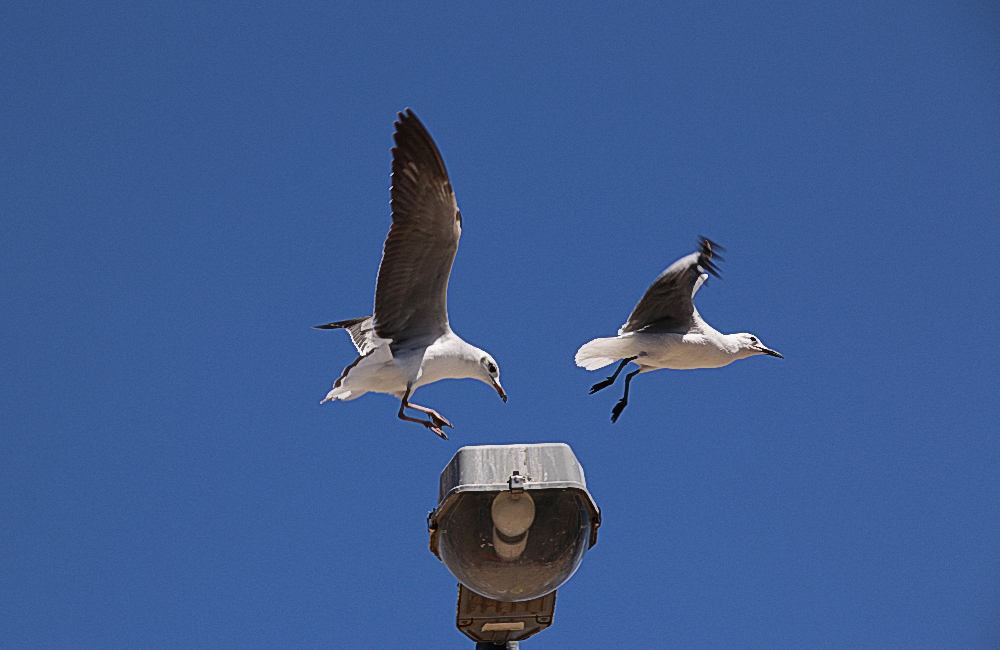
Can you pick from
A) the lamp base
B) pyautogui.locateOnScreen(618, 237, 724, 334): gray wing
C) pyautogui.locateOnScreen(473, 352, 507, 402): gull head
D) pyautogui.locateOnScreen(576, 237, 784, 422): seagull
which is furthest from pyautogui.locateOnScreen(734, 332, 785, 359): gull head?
the lamp base

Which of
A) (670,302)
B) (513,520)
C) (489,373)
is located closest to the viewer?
(513,520)

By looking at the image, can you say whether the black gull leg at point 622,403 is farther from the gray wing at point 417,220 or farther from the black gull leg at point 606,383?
the gray wing at point 417,220

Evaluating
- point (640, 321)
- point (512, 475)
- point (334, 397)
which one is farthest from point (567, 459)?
point (640, 321)

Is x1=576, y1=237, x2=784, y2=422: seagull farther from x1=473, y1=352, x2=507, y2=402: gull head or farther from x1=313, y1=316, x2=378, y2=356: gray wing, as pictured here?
x1=313, y1=316, x2=378, y2=356: gray wing

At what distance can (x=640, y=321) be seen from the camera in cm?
905

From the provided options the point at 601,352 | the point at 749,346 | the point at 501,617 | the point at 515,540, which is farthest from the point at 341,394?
the point at 515,540

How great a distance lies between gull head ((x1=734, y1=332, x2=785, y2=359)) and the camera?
31.3 feet

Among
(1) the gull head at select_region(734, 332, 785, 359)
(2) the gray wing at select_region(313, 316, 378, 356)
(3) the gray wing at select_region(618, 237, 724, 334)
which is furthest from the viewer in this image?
(1) the gull head at select_region(734, 332, 785, 359)

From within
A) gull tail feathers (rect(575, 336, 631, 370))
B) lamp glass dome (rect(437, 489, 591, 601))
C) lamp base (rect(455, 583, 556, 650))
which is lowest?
lamp base (rect(455, 583, 556, 650))

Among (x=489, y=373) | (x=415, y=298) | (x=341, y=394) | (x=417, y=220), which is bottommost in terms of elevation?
(x=341, y=394)

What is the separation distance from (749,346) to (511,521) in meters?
6.65

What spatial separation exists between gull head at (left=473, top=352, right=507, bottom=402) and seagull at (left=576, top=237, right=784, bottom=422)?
1.34 metres

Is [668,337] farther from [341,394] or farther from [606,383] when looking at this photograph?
[341,394]

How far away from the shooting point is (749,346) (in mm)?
9609
